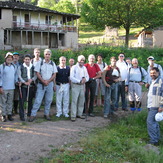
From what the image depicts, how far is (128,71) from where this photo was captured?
8.76 metres

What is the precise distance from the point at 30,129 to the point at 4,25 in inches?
1055

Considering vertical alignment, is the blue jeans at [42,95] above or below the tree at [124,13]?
below

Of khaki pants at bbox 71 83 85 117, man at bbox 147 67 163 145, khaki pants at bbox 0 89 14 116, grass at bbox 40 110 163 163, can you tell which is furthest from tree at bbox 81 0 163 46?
grass at bbox 40 110 163 163

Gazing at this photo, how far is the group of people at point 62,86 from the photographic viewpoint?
689 centimetres

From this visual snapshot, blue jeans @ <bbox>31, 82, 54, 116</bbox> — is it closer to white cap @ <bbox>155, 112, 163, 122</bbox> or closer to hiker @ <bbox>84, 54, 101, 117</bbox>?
hiker @ <bbox>84, 54, 101, 117</bbox>

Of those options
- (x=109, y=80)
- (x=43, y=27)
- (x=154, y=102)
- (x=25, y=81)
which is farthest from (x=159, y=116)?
(x=43, y=27)

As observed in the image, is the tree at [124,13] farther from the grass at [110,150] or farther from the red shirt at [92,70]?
the grass at [110,150]

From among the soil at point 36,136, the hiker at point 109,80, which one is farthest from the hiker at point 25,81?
the hiker at point 109,80

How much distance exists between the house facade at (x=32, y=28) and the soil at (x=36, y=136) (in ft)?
76.3

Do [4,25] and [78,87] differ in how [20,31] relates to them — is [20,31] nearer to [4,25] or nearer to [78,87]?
[4,25]

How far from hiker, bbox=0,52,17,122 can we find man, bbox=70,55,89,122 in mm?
1780

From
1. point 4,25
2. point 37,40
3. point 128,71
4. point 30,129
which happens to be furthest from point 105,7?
point 30,129

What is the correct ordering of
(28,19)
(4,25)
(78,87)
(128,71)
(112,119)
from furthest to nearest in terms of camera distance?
(28,19) → (4,25) → (128,71) → (112,119) → (78,87)

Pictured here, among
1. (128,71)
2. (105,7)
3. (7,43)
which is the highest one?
(105,7)
